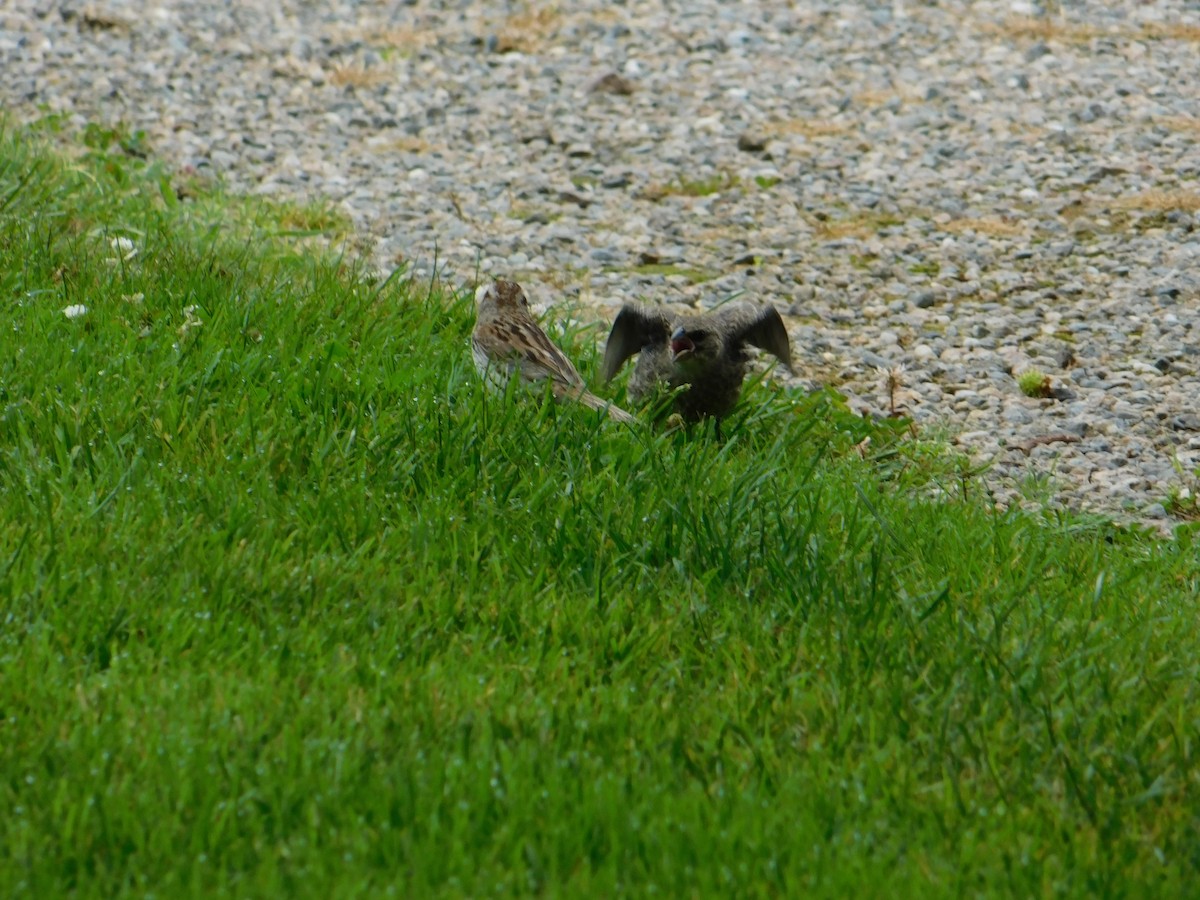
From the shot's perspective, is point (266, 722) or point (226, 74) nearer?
point (266, 722)

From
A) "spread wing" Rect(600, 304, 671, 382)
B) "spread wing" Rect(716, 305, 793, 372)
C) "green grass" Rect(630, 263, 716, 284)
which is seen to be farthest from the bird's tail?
"green grass" Rect(630, 263, 716, 284)

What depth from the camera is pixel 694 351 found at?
238 inches

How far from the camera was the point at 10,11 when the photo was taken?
11867 mm

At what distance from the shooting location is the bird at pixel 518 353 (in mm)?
5801

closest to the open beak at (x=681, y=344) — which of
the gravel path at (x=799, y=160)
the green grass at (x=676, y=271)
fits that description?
the gravel path at (x=799, y=160)

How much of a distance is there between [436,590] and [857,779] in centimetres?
139

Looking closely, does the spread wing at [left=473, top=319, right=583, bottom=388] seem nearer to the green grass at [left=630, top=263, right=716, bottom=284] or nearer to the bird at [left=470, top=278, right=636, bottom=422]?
the bird at [left=470, top=278, right=636, bottom=422]

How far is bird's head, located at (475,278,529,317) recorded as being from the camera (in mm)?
6367

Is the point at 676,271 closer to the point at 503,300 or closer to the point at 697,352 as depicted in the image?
the point at 503,300

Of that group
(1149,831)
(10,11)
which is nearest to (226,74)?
(10,11)

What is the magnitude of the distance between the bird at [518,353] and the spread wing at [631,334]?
0.72 ft

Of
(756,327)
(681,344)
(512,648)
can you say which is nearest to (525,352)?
(681,344)

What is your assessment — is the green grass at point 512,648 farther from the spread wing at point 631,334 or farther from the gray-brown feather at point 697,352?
the spread wing at point 631,334

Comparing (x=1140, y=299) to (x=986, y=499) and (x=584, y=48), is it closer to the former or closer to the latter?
(x=986, y=499)
